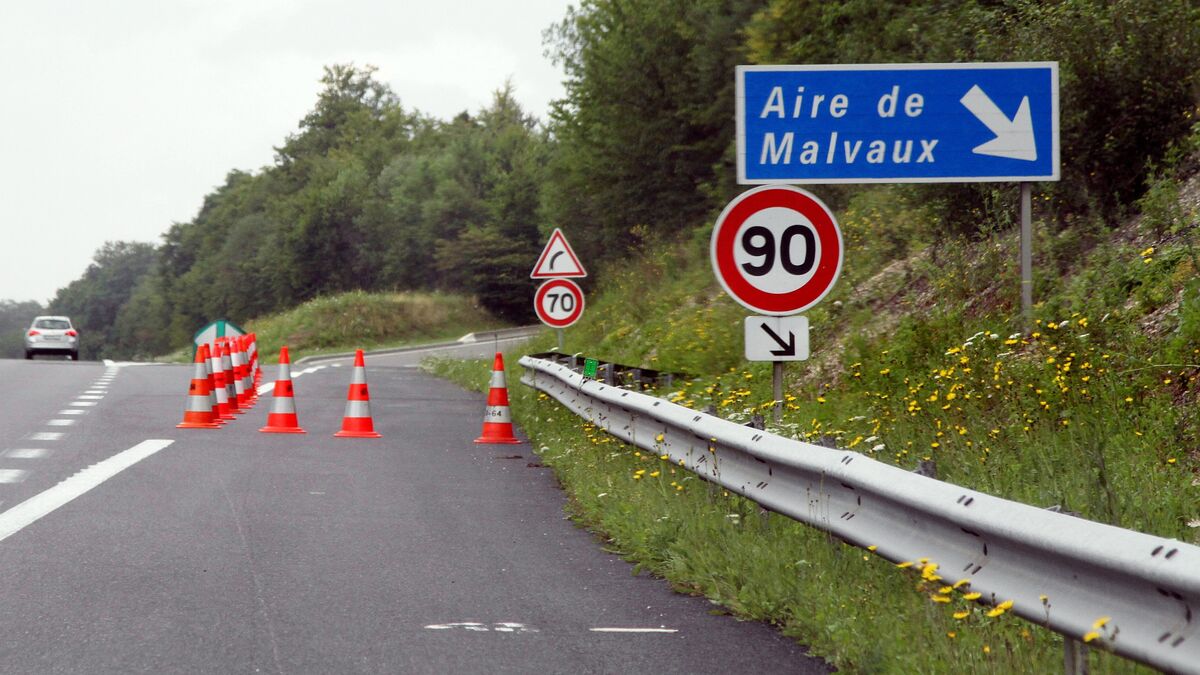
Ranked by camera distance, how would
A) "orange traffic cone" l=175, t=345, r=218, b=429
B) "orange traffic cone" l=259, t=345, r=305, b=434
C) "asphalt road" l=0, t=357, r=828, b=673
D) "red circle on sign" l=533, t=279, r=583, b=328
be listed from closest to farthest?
"asphalt road" l=0, t=357, r=828, b=673, "orange traffic cone" l=259, t=345, r=305, b=434, "orange traffic cone" l=175, t=345, r=218, b=429, "red circle on sign" l=533, t=279, r=583, b=328

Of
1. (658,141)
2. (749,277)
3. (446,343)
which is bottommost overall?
(446,343)

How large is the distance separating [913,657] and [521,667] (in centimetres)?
131

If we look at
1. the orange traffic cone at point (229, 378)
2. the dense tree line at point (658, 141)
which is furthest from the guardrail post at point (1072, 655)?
the orange traffic cone at point (229, 378)

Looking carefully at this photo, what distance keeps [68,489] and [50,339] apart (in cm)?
4383

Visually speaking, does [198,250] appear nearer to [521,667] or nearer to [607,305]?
[607,305]

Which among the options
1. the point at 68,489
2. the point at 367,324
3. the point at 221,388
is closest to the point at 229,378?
the point at 221,388

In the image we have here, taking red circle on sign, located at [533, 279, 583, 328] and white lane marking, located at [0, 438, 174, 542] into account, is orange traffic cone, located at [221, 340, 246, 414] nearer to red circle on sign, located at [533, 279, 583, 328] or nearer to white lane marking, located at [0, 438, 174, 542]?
red circle on sign, located at [533, 279, 583, 328]

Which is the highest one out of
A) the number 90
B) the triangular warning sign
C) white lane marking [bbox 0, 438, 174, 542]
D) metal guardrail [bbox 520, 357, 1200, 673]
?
the triangular warning sign

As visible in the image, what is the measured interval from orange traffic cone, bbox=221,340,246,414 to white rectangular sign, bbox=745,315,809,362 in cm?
1125

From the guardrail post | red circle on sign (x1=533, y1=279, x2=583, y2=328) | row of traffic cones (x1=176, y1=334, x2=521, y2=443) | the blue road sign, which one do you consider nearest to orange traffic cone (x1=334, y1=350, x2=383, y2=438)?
row of traffic cones (x1=176, y1=334, x2=521, y2=443)

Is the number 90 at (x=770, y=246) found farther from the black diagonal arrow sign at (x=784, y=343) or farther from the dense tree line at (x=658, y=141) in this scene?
the dense tree line at (x=658, y=141)

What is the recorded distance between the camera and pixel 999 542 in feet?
15.1

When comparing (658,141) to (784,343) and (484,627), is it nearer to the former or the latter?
(784,343)

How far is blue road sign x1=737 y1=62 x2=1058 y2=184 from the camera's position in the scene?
9414 millimetres
